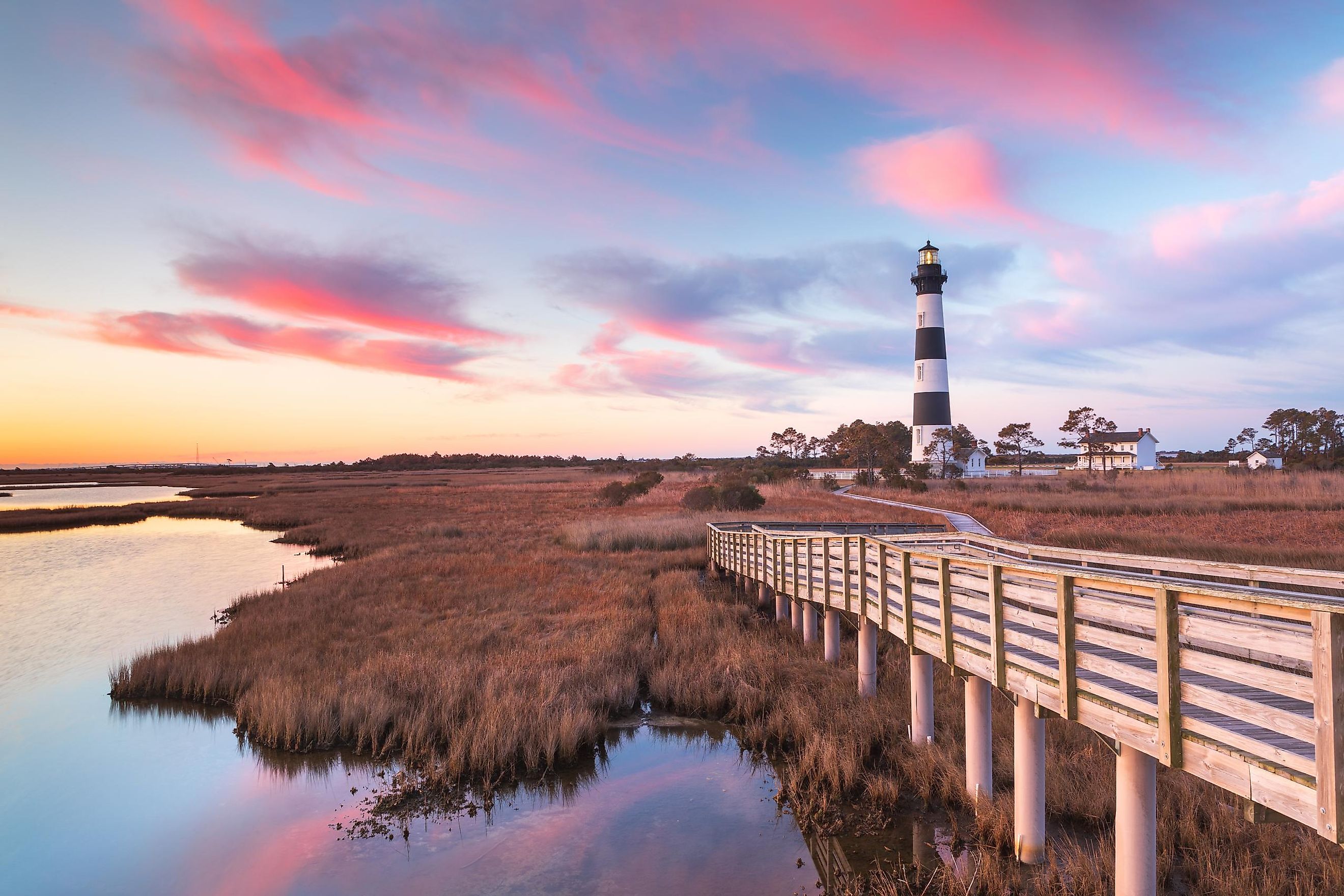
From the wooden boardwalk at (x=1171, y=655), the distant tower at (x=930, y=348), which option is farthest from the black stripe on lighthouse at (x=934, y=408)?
the wooden boardwalk at (x=1171, y=655)

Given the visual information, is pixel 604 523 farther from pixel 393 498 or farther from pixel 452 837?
pixel 393 498

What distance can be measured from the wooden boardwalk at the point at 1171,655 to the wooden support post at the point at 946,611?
0.02 meters

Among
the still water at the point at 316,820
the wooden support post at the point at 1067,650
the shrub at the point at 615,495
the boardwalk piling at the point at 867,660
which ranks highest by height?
the wooden support post at the point at 1067,650

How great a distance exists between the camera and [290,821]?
8961 mm

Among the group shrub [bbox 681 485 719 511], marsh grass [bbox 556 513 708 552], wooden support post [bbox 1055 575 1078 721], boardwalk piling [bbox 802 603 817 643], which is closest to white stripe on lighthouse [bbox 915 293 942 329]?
shrub [bbox 681 485 719 511]

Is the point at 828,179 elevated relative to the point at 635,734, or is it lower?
elevated

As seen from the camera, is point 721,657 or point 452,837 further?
point 721,657

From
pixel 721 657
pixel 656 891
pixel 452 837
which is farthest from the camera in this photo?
pixel 721 657

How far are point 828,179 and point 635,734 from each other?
25.8 metres

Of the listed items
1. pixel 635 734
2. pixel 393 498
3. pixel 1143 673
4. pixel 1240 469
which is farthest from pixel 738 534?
pixel 1240 469

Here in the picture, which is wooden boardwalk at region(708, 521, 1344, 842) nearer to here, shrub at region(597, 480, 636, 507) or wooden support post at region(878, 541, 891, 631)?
wooden support post at region(878, 541, 891, 631)

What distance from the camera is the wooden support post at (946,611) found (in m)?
8.22

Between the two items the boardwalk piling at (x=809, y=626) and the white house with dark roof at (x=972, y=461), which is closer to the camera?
the boardwalk piling at (x=809, y=626)

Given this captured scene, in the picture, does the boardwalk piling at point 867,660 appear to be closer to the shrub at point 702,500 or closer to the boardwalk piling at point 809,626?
the boardwalk piling at point 809,626
